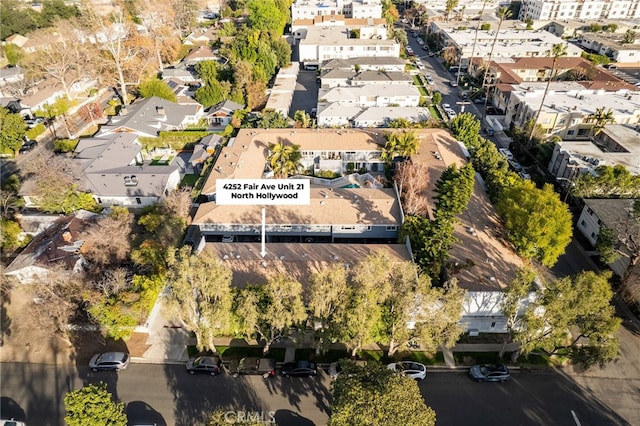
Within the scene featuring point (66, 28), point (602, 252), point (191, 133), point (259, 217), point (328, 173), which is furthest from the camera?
point (66, 28)

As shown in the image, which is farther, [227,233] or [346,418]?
[227,233]

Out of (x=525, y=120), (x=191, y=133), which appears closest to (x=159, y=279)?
(x=191, y=133)

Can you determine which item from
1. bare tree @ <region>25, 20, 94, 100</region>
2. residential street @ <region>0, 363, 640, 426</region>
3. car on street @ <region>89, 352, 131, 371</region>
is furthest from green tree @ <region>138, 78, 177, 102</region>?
car on street @ <region>89, 352, 131, 371</region>

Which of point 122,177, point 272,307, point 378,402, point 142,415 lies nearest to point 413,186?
point 272,307

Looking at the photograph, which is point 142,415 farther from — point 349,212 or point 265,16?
point 265,16

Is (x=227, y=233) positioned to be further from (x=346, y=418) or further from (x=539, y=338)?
(x=539, y=338)

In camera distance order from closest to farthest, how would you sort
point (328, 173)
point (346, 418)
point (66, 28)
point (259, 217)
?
1. point (346, 418)
2. point (259, 217)
3. point (328, 173)
4. point (66, 28)
